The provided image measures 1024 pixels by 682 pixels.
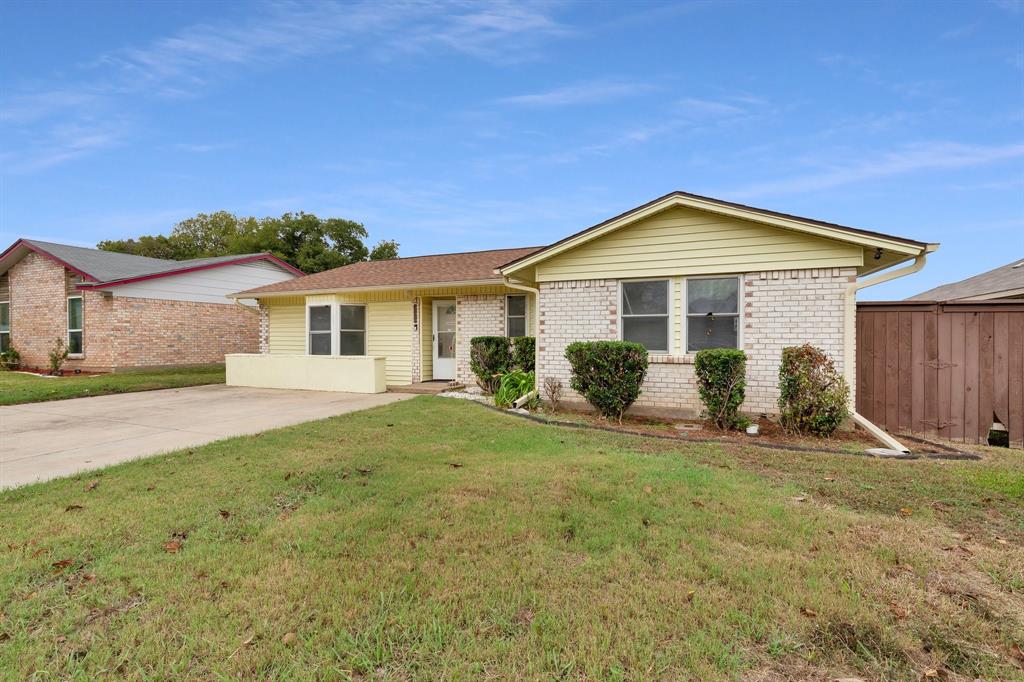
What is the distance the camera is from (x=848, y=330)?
7094 mm

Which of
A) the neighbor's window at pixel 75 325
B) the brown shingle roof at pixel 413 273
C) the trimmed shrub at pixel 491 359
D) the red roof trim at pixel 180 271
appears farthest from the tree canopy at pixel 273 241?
the trimmed shrub at pixel 491 359

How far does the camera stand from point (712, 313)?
26.3ft

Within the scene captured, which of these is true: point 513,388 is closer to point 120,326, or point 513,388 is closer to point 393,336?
point 393,336

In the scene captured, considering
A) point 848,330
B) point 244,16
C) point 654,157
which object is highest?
point 244,16

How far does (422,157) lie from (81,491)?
1614cm

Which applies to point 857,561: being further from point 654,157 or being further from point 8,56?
point 8,56

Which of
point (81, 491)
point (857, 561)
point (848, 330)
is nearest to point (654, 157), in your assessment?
point (848, 330)

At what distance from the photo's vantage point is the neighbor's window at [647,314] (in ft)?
Answer: 27.4

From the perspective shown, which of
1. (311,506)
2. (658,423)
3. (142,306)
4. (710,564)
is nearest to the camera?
(710,564)

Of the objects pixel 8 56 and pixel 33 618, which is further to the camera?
pixel 8 56

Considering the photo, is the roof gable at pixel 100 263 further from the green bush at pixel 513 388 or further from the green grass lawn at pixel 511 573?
the green grass lawn at pixel 511 573

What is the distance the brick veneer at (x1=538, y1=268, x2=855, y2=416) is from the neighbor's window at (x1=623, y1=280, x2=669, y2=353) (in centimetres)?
21

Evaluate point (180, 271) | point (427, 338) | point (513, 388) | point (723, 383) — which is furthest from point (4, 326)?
point (723, 383)

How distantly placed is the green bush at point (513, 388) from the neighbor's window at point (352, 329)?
5.84m
